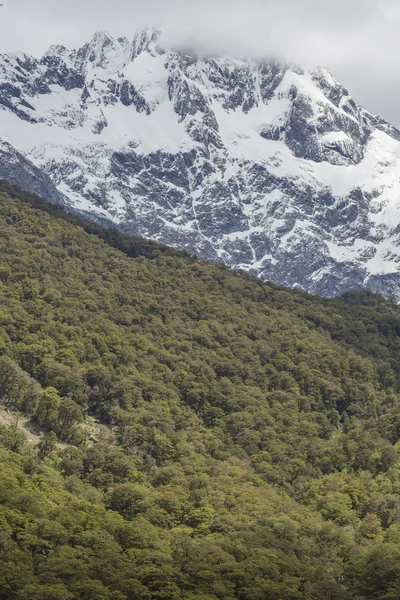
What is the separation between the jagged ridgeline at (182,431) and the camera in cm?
8600

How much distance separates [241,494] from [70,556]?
29.5 m

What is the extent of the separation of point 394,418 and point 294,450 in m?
21.6

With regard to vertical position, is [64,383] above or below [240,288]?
below

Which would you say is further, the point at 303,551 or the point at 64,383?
the point at 64,383

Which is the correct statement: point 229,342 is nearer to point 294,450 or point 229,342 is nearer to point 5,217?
point 294,450

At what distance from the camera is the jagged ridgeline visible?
3386 inches

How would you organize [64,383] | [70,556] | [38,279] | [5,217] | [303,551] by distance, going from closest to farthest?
[70,556], [303,551], [64,383], [38,279], [5,217]

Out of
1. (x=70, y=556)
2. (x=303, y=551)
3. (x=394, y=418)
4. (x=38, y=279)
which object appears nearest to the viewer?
(x=70, y=556)

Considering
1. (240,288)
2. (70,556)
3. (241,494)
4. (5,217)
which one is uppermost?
(240,288)

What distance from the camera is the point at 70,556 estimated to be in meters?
83.3

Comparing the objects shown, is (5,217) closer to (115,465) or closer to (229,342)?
(229,342)

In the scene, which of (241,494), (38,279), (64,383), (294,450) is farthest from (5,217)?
(241,494)

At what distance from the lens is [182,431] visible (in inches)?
5079

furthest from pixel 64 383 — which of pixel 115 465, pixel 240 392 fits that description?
pixel 240 392
